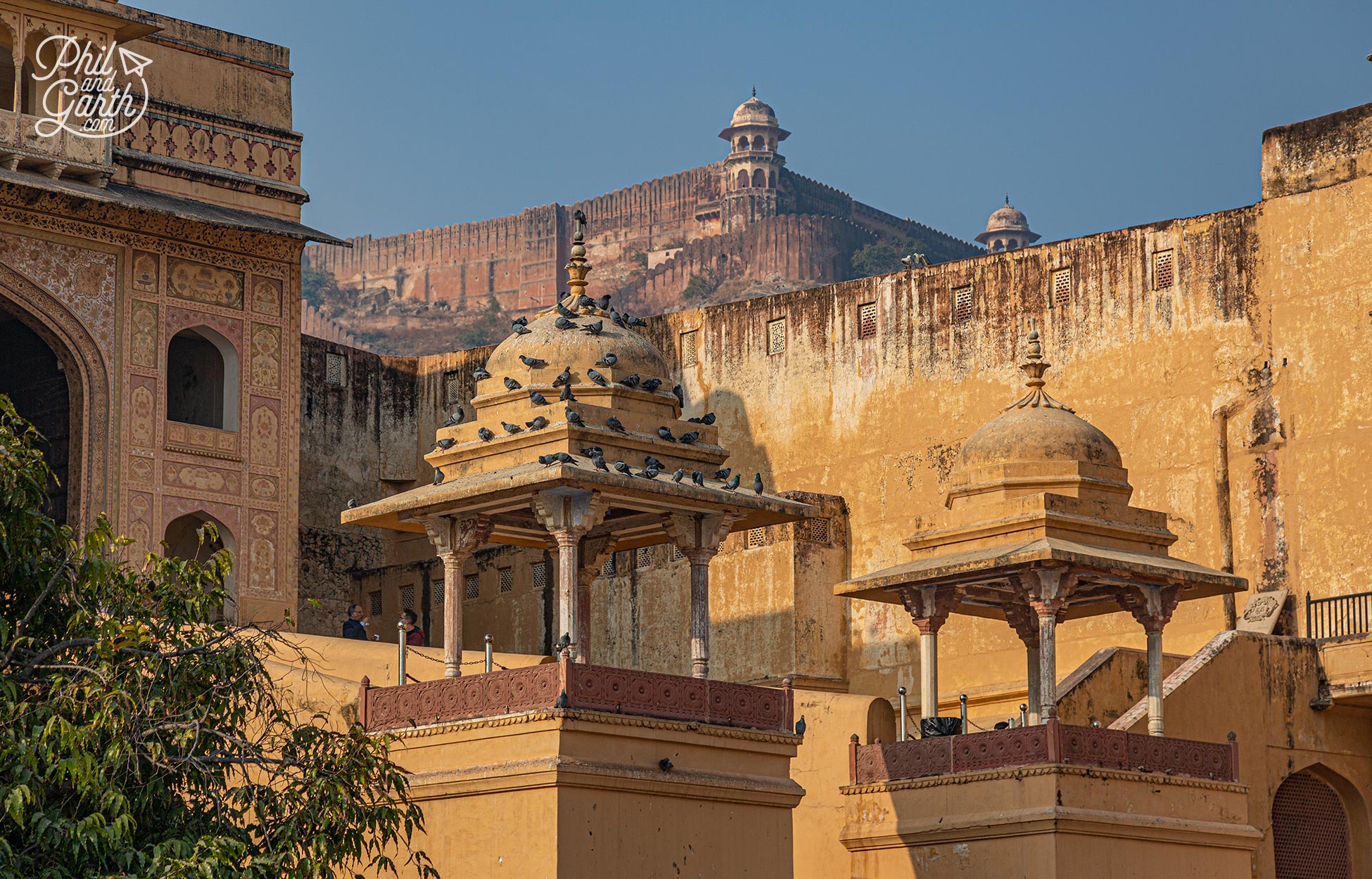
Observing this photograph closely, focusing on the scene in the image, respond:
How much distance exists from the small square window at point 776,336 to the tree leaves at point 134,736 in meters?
16.1

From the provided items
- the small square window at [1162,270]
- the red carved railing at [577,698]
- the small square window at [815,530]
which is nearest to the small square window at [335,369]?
the small square window at [815,530]

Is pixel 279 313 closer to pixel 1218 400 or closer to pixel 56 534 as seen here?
pixel 1218 400

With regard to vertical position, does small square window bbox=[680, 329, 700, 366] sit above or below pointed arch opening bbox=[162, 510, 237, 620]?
above

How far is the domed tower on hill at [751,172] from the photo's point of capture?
6806 centimetres

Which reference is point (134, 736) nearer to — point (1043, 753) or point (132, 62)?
point (1043, 753)

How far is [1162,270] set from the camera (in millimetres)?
23688

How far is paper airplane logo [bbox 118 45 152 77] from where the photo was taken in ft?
72.8

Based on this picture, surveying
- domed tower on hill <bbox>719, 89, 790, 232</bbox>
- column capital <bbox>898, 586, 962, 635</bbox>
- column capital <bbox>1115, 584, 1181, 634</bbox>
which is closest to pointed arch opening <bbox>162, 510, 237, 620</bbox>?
column capital <bbox>898, 586, 962, 635</bbox>

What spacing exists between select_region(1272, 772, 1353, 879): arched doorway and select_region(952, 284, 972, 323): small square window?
7074 millimetres

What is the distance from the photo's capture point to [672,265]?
6322cm

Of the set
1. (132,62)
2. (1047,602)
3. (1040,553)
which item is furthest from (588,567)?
(132,62)

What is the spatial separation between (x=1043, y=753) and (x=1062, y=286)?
10.5 m

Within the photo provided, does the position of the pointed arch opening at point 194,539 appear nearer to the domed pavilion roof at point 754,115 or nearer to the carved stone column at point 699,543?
the carved stone column at point 699,543

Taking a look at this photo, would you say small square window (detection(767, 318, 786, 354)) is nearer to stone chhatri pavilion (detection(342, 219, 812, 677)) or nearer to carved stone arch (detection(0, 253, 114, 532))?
carved stone arch (detection(0, 253, 114, 532))
